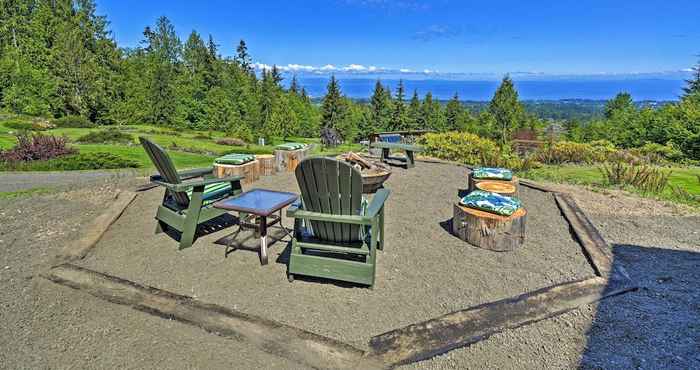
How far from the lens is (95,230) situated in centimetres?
390

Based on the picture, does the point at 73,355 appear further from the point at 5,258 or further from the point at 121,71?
the point at 121,71

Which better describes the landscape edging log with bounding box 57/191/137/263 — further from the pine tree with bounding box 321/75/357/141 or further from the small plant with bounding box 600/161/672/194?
the pine tree with bounding box 321/75/357/141

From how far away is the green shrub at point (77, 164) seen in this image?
328 inches

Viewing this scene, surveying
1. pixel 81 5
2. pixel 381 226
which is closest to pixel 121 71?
pixel 81 5

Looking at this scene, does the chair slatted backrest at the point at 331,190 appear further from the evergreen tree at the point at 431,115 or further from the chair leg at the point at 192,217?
the evergreen tree at the point at 431,115

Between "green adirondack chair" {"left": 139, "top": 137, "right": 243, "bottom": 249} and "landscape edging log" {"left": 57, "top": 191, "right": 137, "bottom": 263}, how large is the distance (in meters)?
0.61

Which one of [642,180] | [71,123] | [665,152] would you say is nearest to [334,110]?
[71,123]

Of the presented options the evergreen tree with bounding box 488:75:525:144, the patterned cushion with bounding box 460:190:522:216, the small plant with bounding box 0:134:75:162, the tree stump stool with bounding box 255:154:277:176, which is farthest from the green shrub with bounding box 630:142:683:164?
the evergreen tree with bounding box 488:75:525:144

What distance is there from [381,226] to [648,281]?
2.33 meters

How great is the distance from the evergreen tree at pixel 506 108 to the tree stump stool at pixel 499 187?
113ft

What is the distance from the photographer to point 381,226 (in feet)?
11.5

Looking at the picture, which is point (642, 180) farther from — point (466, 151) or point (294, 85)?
point (294, 85)

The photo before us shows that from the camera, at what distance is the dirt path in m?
6.44

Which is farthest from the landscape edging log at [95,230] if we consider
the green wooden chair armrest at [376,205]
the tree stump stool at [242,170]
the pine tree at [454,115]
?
the pine tree at [454,115]
